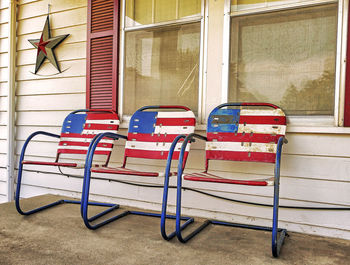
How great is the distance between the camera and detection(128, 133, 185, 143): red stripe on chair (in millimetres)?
2334

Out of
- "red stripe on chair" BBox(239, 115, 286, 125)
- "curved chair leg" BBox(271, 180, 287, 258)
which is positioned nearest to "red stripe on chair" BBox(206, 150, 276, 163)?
"red stripe on chair" BBox(239, 115, 286, 125)

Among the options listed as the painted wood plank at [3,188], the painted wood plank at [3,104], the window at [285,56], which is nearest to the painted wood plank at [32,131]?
the painted wood plank at [3,104]

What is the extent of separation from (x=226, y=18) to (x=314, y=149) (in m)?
1.13

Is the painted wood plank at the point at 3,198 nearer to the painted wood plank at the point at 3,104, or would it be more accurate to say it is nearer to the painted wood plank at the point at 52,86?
the painted wood plank at the point at 3,104

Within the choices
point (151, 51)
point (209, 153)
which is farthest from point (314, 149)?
point (151, 51)

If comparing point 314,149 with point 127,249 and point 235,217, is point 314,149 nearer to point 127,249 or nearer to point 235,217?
point 235,217

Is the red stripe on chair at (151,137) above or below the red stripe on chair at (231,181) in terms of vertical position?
above

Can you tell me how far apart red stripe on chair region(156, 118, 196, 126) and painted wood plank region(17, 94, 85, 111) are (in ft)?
3.18

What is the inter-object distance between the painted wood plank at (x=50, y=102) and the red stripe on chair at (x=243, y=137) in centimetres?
143

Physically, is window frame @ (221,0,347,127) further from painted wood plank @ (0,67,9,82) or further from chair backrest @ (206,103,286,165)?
painted wood plank @ (0,67,9,82)

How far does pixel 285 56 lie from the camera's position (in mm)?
2172

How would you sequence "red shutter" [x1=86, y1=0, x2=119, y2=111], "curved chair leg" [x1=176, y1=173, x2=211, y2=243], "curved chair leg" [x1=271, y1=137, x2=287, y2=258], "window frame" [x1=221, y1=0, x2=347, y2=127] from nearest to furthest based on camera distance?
"curved chair leg" [x1=271, y1=137, x2=287, y2=258] → "curved chair leg" [x1=176, y1=173, x2=211, y2=243] → "window frame" [x1=221, y1=0, x2=347, y2=127] → "red shutter" [x1=86, y1=0, x2=119, y2=111]

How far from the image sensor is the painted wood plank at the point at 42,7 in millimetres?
3007

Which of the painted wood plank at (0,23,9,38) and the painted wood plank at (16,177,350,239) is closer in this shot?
the painted wood plank at (16,177,350,239)
